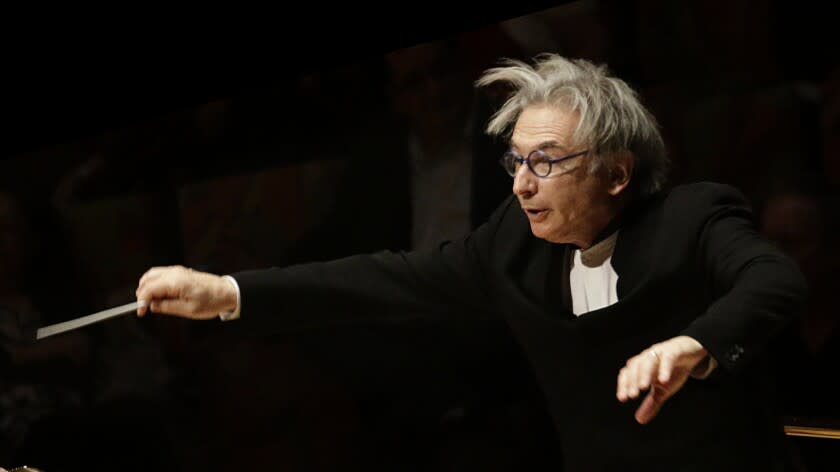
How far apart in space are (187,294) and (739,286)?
1.58 metres

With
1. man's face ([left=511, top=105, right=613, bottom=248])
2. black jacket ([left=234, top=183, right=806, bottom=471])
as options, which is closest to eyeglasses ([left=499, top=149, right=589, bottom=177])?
man's face ([left=511, top=105, right=613, bottom=248])

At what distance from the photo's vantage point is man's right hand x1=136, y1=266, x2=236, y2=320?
3.01 m

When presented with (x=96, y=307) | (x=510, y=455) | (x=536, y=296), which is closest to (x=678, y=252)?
(x=536, y=296)

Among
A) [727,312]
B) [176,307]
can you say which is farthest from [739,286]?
[176,307]

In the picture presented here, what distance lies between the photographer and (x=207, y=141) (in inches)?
139

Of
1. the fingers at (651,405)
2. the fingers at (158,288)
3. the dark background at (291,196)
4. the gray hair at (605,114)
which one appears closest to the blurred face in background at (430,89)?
the dark background at (291,196)

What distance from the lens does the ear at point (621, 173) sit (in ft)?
8.19

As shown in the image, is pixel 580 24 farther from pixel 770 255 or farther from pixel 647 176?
A: pixel 770 255

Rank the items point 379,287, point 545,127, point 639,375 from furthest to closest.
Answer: point 379,287 → point 545,127 → point 639,375

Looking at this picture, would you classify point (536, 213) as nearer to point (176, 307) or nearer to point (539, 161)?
point (539, 161)

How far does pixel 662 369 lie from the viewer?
209 cm

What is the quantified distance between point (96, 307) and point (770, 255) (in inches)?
91.5

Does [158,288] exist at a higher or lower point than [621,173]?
lower

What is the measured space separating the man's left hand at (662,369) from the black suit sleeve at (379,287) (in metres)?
0.67
